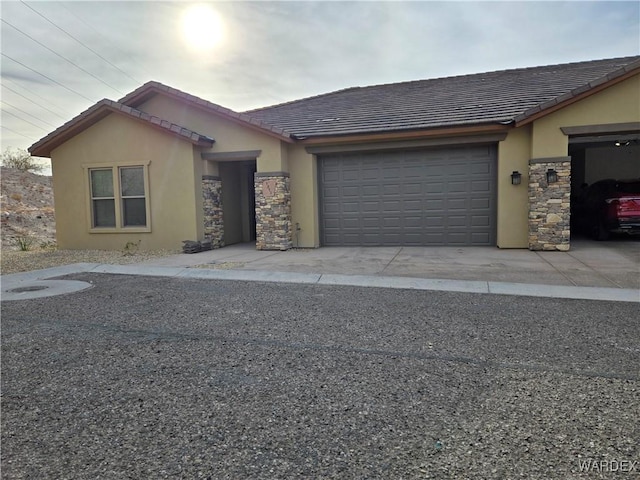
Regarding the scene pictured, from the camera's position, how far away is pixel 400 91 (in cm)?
1540

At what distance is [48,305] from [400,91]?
43.5 ft

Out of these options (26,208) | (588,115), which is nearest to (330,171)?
(588,115)

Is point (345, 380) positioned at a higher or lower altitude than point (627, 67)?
lower

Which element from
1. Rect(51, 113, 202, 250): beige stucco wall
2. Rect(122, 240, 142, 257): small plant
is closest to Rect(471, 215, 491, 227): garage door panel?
Rect(51, 113, 202, 250): beige stucco wall

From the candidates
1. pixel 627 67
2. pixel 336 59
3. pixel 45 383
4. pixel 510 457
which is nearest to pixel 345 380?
pixel 510 457

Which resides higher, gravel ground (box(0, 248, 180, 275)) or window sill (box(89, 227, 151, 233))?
window sill (box(89, 227, 151, 233))

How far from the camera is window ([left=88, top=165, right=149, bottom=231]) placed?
12.2 m

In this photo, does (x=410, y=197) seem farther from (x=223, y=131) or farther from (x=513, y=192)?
(x=223, y=131)

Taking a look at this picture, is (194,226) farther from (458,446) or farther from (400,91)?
(458,446)

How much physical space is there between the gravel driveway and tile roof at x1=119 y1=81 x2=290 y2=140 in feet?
23.2

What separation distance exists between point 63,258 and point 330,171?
7.64 metres

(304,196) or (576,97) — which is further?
(304,196)

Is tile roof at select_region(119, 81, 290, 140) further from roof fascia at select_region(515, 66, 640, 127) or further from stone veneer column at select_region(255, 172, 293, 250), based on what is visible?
roof fascia at select_region(515, 66, 640, 127)

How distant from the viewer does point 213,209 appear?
12531mm
